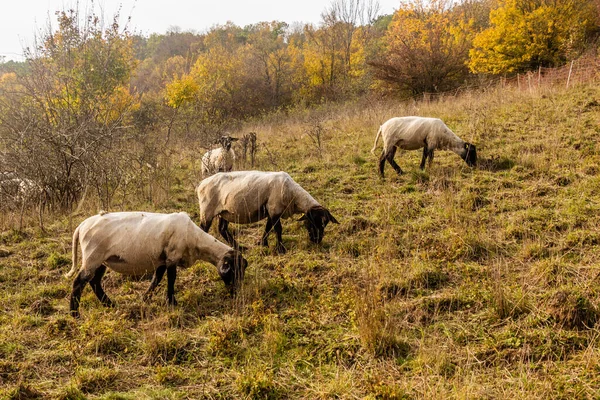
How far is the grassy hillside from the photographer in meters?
3.49

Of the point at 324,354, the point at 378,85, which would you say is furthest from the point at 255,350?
the point at 378,85

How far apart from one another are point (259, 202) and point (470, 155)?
568 centimetres

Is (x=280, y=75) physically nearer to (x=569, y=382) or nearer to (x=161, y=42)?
(x=569, y=382)

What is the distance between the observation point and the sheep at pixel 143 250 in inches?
193

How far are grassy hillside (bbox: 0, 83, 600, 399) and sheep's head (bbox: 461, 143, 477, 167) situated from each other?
956mm

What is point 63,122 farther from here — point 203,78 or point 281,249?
point 203,78

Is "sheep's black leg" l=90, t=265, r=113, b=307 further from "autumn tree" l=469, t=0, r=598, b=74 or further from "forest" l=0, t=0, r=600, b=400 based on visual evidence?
"autumn tree" l=469, t=0, r=598, b=74

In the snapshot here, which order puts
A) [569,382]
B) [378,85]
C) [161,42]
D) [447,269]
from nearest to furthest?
[569,382], [447,269], [378,85], [161,42]

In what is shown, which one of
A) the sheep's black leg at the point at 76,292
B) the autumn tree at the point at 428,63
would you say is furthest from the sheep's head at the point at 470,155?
the autumn tree at the point at 428,63

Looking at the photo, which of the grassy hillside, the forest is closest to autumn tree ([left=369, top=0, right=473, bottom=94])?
the forest

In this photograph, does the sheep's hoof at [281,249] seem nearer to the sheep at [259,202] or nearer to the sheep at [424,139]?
the sheep at [259,202]

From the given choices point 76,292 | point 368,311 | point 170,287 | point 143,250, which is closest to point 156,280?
point 170,287

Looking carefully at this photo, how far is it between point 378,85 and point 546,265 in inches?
879

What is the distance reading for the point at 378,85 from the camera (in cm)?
2545
